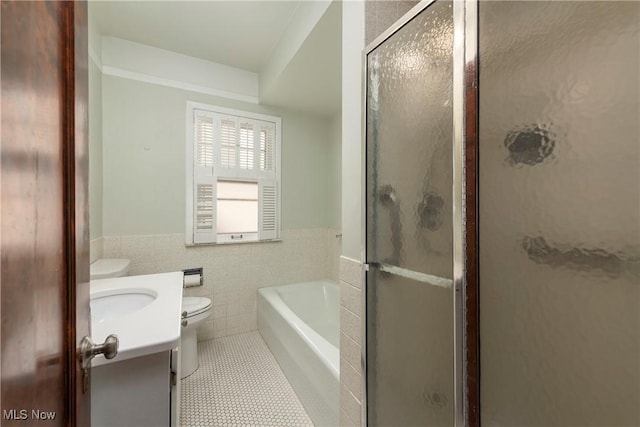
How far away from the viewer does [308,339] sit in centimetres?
170

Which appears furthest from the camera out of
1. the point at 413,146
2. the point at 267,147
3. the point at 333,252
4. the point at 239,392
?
the point at 333,252

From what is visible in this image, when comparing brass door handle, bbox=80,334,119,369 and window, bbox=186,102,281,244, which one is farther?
window, bbox=186,102,281,244

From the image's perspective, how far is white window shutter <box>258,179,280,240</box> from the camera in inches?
108

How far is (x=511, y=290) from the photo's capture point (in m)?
0.62

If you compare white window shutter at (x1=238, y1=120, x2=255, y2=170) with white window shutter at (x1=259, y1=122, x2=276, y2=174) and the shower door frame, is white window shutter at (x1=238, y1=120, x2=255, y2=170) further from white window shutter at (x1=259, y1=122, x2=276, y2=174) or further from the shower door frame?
the shower door frame

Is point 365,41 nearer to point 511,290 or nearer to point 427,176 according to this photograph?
point 427,176

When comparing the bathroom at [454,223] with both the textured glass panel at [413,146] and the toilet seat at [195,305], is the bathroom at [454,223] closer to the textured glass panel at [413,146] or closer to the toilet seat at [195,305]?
the textured glass panel at [413,146]

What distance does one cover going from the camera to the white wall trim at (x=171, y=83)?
7.13 ft

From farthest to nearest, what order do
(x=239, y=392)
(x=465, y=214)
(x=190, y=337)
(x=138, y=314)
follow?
(x=190, y=337)
(x=239, y=392)
(x=138, y=314)
(x=465, y=214)

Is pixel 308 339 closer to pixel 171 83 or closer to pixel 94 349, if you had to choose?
pixel 94 349

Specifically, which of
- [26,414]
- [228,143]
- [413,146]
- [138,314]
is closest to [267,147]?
[228,143]

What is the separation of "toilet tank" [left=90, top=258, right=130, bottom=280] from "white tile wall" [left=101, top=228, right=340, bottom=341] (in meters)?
0.18

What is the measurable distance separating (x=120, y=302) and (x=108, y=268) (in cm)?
54

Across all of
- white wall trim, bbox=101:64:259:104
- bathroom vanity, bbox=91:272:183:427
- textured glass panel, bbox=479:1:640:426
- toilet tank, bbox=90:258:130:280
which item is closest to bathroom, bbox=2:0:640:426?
textured glass panel, bbox=479:1:640:426
